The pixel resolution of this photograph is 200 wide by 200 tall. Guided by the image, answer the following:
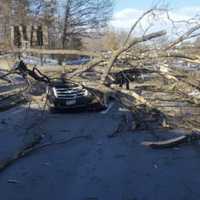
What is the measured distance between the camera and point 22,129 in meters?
12.9

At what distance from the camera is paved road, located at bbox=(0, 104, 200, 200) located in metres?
7.26

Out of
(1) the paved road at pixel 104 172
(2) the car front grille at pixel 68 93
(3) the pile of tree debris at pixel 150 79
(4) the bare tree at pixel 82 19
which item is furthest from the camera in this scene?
(4) the bare tree at pixel 82 19

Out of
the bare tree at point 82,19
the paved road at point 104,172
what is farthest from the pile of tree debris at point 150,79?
the bare tree at point 82,19

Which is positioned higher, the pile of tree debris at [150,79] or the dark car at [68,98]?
the pile of tree debris at [150,79]

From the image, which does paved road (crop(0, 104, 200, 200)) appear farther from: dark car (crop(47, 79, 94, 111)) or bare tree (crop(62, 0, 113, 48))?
bare tree (crop(62, 0, 113, 48))

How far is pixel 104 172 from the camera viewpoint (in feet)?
27.9

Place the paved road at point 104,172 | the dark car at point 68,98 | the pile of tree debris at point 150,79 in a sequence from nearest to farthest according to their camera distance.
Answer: the paved road at point 104,172 → the pile of tree debris at point 150,79 → the dark car at point 68,98

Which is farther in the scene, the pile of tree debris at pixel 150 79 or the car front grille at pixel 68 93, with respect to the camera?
the car front grille at pixel 68 93

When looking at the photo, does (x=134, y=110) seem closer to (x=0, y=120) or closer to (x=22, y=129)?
(x=22, y=129)

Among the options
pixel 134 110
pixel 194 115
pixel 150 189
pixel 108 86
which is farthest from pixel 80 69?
pixel 150 189

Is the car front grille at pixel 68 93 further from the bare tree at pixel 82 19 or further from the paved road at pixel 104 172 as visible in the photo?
the bare tree at pixel 82 19

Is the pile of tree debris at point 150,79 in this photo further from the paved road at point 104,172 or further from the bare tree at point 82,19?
the bare tree at point 82,19

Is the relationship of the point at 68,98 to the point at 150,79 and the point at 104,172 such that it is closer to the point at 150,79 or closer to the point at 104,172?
the point at 150,79

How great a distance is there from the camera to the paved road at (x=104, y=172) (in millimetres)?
7262
